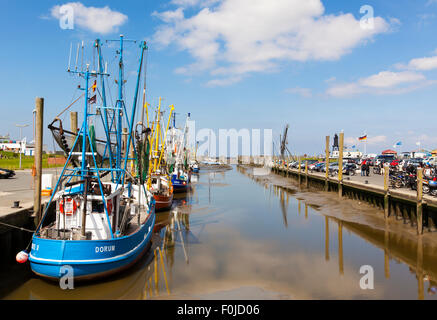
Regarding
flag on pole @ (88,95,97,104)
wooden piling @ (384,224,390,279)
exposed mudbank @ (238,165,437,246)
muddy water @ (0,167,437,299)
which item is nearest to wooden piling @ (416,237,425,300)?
muddy water @ (0,167,437,299)

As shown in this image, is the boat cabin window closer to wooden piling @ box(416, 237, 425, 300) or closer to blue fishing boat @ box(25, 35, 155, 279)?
blue fishing boat @ box(25, 35, 155, 279)

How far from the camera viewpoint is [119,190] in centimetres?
1198

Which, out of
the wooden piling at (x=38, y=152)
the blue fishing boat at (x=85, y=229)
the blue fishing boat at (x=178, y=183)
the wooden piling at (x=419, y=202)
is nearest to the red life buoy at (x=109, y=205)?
the blue fishing boat at (x=85, y=229)

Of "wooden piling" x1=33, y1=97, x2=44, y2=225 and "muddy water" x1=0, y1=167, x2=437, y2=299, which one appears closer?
"muddy water" x1=0, y1=167, x2=437, y2=299

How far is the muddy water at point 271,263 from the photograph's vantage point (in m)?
10.2

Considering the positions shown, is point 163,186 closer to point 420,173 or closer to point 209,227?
point 209,227

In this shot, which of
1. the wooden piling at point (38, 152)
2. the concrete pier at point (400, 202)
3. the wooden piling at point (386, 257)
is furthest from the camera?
the concrete pier at point (400, 202)

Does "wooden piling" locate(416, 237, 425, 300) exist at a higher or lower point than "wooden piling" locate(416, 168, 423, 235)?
lower

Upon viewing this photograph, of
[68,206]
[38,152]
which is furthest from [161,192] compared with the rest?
[68,206]

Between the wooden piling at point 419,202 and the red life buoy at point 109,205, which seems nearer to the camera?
the red life buoy at point 109,205

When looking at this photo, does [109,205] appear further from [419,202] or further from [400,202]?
[400,202]

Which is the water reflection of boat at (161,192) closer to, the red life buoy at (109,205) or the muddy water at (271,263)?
the muddy water at (271,263)

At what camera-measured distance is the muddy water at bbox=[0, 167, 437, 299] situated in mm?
10203
